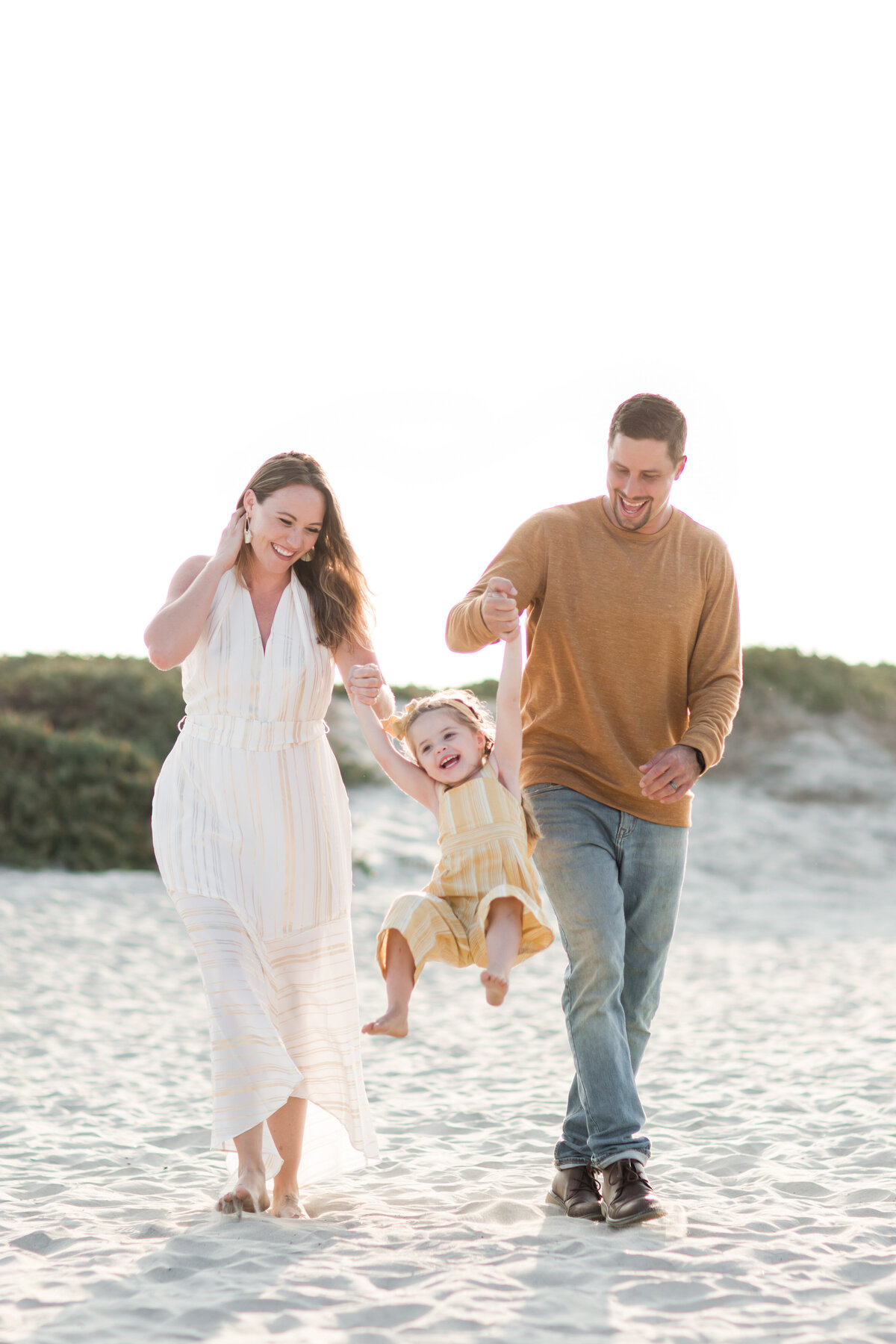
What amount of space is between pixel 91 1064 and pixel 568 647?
4445 millimetres

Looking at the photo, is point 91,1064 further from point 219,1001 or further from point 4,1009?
point 219,1001

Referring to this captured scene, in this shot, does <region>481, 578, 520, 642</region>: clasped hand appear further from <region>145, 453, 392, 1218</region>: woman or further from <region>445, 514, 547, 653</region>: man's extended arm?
<region>145, 453, 392, 1218</region>: woman

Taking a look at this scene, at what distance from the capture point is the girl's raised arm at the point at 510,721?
3.95m

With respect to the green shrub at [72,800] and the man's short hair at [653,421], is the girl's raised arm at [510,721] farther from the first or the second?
the green shrub at [72,800]

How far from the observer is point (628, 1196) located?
3822mm

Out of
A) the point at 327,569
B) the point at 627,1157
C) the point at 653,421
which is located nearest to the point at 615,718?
the point at 653,421

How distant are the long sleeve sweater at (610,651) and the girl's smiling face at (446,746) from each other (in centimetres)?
22

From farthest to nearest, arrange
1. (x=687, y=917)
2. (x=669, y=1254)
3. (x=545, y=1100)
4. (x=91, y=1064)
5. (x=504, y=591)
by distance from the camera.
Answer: (x=687, y=917), (x=91, y=1064), (x=545, y=1100), (x=504, y=591), (x=669, y=1254)

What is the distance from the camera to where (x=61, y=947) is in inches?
410

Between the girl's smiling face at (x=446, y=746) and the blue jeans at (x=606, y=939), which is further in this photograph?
the girl's smiling face at (x=446, y=746)

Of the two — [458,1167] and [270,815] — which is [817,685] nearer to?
[458,1167]

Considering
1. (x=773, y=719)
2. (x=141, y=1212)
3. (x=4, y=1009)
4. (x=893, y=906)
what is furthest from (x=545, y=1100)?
(x=773, y=719)

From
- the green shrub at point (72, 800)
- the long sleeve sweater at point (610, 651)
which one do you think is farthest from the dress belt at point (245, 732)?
the green shrub at point (72, 800)

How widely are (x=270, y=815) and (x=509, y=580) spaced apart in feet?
3.44
